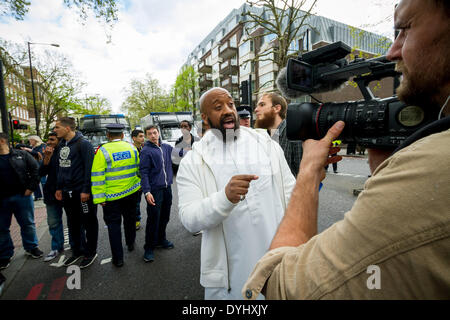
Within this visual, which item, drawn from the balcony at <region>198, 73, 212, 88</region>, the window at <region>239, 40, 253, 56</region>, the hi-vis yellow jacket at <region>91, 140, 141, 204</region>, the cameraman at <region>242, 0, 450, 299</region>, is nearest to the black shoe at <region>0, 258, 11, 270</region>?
the hi-vis yellow jacket at <region>91, 140, 141, 204</region>

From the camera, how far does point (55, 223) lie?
3.75 metres

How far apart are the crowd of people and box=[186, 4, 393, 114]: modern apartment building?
47.6 ft

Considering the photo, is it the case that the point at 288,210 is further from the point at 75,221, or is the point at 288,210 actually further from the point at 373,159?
the point at 75,221

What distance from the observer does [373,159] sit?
3.32 feet

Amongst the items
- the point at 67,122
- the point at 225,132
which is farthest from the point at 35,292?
the point at 225,132

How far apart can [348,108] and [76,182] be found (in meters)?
3.77

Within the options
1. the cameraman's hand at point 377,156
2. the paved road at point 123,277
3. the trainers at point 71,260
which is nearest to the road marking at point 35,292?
the paved road at point 123,277

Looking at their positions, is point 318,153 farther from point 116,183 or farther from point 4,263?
point 4,263

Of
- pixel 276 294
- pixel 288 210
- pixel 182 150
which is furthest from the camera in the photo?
pixel 182 150

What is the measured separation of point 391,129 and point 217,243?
1.26 meters

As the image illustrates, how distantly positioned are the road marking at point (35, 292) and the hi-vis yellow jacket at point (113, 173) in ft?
4.09

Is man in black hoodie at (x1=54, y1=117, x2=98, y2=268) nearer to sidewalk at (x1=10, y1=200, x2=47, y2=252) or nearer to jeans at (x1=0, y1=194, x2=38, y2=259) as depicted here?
jeans at (x1=0, y1=194, x2=38, y2=259)

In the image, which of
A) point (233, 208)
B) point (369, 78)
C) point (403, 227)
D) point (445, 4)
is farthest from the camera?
point (233, 208)
